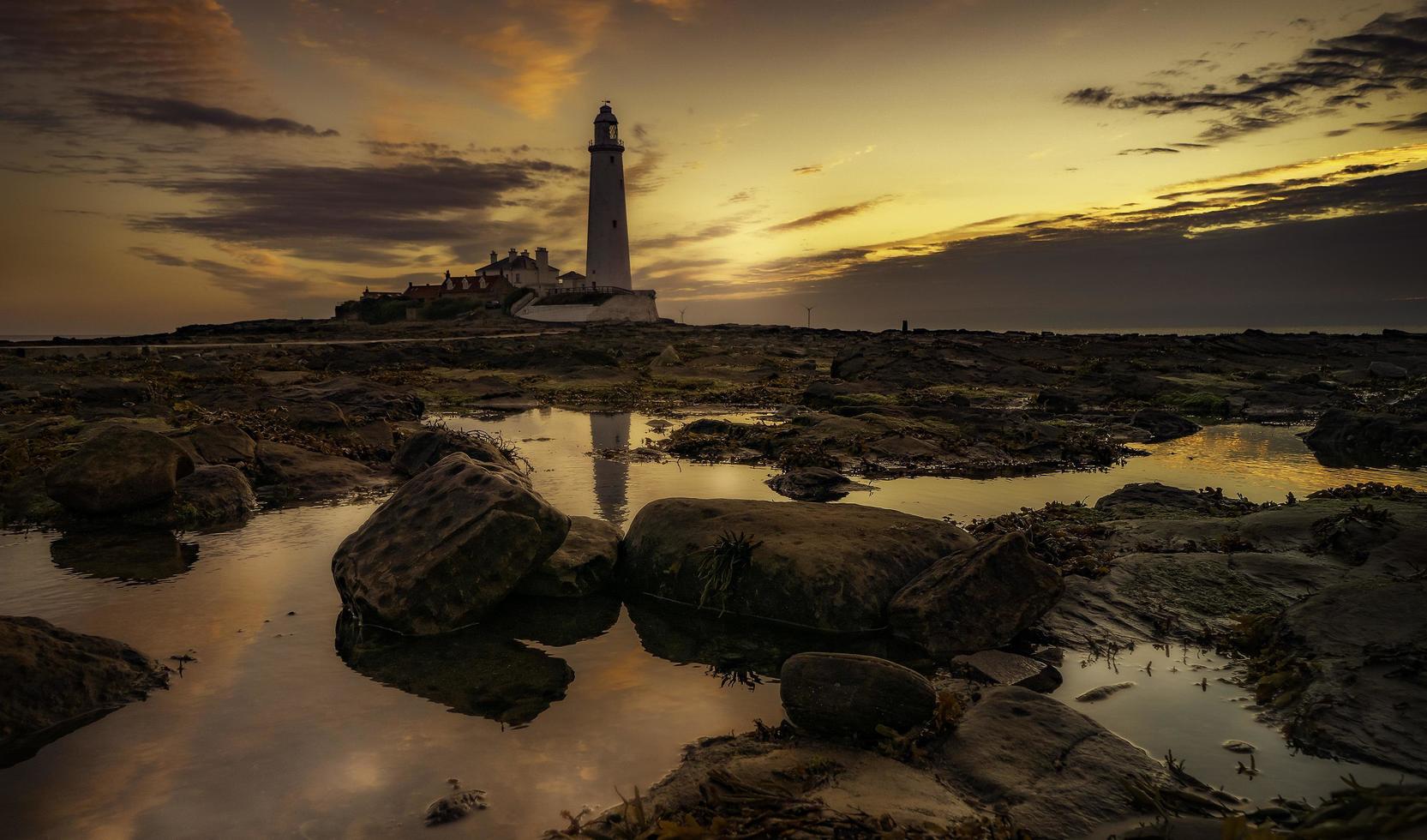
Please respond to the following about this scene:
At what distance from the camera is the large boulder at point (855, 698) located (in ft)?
16.6

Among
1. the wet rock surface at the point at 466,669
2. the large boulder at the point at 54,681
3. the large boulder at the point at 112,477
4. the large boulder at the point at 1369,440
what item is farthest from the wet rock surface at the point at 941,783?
the large boulder at the point at 1369,440

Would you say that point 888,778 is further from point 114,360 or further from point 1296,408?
point 114,360

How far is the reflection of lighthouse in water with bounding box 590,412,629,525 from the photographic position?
1166 centimetres

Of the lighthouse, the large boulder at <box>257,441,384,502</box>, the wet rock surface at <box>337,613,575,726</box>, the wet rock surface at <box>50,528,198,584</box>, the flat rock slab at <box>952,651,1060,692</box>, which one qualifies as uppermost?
the lighthouse

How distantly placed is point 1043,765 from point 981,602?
2249 mm

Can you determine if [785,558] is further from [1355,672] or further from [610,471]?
[610,471]

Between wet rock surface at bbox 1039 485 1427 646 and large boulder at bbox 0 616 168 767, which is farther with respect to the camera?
wet rock surface at bbox 1039 485 1427 646

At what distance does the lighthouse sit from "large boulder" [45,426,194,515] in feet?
242

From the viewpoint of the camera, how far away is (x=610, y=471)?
14875 mm

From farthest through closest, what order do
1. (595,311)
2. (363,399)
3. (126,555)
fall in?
1. (595,311)
2. (363,399)
3. (126,555)

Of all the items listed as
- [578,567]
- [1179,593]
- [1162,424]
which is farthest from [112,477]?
[1162,424]

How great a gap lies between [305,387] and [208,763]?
69.9 ft

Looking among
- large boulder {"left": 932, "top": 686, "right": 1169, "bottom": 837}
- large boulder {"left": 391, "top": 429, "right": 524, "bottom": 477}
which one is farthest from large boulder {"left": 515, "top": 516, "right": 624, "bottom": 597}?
large boulder {"left": 932, "top": 686, "right": 1169, "bottom": 837}

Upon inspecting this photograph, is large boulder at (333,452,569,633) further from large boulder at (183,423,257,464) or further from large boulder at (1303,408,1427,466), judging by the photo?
large boulder at (1303,408,1427,466)
